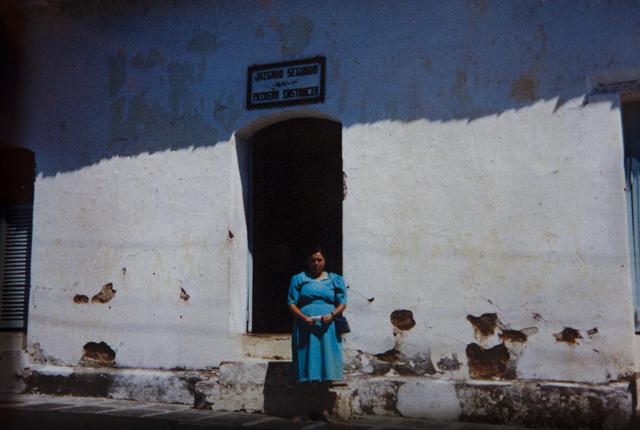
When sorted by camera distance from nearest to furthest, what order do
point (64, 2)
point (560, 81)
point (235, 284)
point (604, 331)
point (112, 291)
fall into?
point (604, 331) < point (560, 81) < point (235, 284) < point (112, 291) < point (64, 2)

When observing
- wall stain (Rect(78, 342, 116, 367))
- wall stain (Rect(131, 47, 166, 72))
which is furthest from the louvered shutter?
wall stain (Rect(131, 47, 166, 72))

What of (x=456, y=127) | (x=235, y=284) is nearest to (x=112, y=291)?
(x=235, y=284)

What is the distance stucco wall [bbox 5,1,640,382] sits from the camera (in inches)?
225

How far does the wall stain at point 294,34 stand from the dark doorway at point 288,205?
2.51 ft

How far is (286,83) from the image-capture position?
22.4 feet

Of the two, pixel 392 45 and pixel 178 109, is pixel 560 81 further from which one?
pixel 178 109

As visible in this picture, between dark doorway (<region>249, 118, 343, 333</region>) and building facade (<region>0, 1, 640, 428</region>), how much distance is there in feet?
0.08

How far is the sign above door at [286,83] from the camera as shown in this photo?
22.0 feet

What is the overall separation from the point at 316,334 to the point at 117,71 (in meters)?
3.89

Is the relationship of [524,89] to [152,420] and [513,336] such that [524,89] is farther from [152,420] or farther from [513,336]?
[152,420]

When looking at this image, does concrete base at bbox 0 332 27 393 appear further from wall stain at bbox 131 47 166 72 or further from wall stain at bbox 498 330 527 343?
wall stain at bbox 498 330 527 343

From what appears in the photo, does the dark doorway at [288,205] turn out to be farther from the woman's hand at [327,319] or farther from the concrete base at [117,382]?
the woman's hand at [327,319]

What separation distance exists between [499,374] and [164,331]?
11.1ft

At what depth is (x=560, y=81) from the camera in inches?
231
